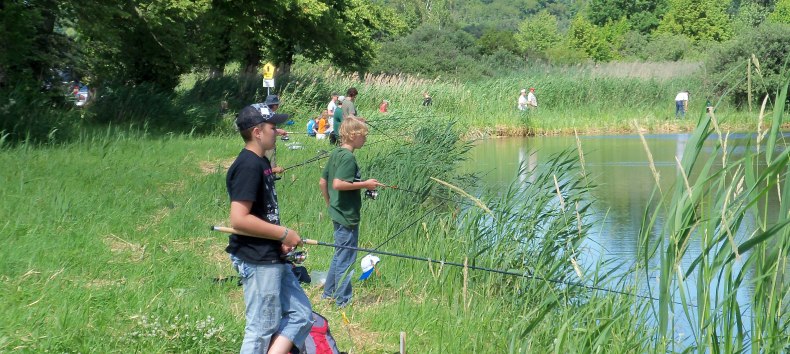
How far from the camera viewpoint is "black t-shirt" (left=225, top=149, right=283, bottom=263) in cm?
408

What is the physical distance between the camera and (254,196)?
4078 mm

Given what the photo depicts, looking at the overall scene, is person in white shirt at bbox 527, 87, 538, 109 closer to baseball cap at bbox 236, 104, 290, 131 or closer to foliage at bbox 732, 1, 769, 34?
baseball cap at bbox 236, 104, 290, 131

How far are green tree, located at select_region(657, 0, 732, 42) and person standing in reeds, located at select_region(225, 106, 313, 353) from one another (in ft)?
199

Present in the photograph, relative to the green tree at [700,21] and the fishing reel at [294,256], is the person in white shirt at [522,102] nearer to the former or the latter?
the fishing reel at [294,256]

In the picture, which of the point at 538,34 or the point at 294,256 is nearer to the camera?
the point at 294,256

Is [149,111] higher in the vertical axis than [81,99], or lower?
lower

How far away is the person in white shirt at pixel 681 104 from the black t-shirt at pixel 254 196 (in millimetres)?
25545

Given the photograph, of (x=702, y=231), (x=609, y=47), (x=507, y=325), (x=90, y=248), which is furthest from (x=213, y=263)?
(x=609, y=47)

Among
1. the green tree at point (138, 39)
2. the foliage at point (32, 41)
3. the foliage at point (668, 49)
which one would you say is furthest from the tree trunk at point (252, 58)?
the foliage at point (668, 49)

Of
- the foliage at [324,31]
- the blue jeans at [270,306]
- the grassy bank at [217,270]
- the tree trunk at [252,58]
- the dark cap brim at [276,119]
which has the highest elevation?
the foliage at [324,31]

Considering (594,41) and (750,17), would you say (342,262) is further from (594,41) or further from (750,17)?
(594,41)

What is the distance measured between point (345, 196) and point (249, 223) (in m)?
2.06

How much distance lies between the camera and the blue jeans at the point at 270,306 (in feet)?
13.8

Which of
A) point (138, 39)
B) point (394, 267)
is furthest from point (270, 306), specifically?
point (138, 39)
